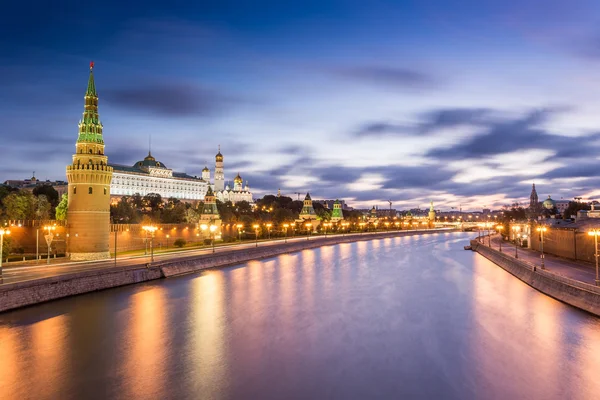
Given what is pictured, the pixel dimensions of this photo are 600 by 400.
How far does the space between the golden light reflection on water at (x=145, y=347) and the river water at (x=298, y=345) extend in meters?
0.07

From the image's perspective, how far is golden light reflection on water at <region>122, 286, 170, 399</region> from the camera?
50.0 feet

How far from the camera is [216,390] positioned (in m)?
15.0

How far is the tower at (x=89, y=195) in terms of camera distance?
39406 mm

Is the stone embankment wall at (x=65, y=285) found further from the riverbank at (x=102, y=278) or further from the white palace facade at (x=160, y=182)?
the white palace facade at (x=160, y=182)

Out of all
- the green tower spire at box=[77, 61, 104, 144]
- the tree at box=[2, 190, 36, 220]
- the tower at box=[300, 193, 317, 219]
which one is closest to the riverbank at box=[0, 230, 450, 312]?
the green tower spire at box=[77, 61, 104, 144]

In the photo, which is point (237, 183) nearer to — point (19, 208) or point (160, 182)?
point (160, 182)

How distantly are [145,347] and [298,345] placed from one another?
6578 millimetres

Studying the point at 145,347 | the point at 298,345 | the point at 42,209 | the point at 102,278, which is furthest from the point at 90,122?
the point at 298,345

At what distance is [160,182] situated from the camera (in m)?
158

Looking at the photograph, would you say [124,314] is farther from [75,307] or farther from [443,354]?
[443,354]

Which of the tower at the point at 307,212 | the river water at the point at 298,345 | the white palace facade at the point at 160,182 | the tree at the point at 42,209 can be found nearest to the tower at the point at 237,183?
the white palace facade at the point at 160,182

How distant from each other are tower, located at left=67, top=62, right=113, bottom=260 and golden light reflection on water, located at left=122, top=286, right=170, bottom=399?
1246 cm

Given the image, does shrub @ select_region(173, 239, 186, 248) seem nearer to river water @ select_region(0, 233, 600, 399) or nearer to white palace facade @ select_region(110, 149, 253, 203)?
river water @ select_region(0, 233, 600, 399)

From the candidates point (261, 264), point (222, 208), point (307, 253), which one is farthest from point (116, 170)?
point (261, 264)
